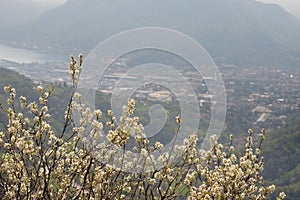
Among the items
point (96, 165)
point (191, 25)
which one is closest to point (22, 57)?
point (191, 25)

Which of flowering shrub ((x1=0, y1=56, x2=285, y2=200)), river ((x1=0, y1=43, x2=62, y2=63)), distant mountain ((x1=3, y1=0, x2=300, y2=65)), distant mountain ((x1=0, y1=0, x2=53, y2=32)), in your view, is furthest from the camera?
distant mountain ((x1=0, y1=0, x2=53, y2=32))

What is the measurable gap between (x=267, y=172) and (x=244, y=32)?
391 ft

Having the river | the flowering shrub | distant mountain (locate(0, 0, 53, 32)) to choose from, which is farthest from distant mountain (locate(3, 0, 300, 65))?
the flowering shrub

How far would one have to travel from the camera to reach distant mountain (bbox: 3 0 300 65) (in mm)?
122875

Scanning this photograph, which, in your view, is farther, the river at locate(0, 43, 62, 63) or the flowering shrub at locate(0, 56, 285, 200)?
the river at locate(0, 43, 62, 63)

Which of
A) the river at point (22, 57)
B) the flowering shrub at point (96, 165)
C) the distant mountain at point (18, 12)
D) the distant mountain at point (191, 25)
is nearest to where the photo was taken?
the flowering shrub at point (96, 165)

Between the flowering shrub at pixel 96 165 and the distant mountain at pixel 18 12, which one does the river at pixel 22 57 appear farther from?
the flowering shrub at pixel 96 165

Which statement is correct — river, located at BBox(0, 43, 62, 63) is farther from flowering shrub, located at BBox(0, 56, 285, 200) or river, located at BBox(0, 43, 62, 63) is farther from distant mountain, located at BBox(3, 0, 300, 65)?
flowering shrub, located at BBox(0, 56, 285, 200)

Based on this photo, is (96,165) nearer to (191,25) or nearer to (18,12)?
(191,25)

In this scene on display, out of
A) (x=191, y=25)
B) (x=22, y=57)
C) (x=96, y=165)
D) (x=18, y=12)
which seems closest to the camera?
(x=96, y=165)

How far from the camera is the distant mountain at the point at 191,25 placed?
403 ft

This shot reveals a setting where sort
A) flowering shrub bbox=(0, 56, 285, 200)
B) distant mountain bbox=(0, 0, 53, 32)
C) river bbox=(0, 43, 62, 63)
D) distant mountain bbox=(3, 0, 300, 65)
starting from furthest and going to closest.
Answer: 1. distant mountain bbox=(0, 0, 53, 32)
2. distant mountain bbox=(3, 0, 300, 65)
3. river bbox=(0, 43, 62, 63)
4. flowering shrub bbox=(0, 56, 285, 200)

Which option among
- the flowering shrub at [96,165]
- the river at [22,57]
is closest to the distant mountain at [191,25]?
the river at [22,57]

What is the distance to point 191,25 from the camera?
143m
